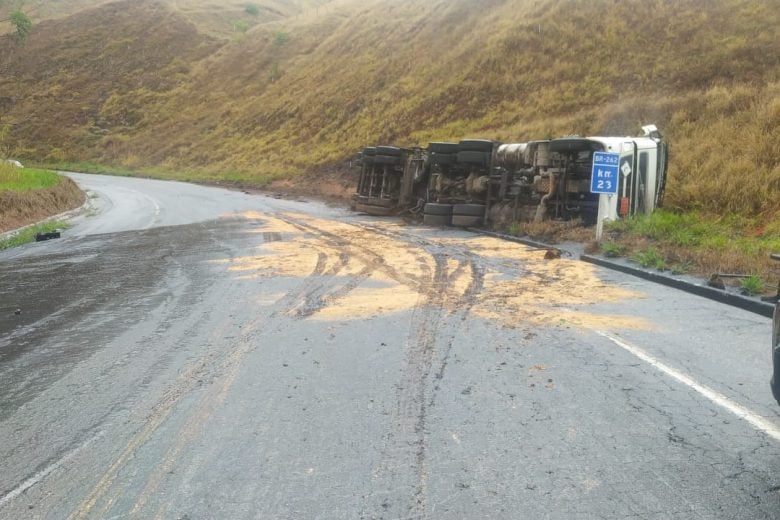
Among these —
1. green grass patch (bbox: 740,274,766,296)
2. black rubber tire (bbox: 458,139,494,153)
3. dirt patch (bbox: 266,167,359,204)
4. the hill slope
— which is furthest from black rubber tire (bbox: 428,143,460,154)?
green grass patch (bbox: 740,274,766,296)

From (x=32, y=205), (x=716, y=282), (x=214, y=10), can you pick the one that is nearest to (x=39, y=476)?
(x=716, y=282)

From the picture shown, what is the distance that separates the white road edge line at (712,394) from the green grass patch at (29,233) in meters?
12.7

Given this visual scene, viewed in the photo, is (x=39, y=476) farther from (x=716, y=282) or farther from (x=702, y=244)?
(x=702, y=244)

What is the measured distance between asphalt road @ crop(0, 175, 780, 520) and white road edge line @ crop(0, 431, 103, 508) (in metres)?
0.01

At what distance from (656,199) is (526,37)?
74.2 ft

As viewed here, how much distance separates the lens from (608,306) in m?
7.23

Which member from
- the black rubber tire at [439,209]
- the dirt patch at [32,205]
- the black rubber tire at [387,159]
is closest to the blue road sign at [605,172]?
the black rubber tire at [439,209]

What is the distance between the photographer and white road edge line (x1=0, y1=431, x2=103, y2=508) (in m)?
3.15

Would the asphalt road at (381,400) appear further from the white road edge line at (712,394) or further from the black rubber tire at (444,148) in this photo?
the black rubber tire at (444,148)

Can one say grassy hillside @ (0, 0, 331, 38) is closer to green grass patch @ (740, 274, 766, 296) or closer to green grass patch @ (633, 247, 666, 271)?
green grass patch @ (633, 247, 666, 271)

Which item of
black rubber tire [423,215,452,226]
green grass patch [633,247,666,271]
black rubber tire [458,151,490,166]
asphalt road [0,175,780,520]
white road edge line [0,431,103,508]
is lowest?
white road edge line [0,431,103,508]

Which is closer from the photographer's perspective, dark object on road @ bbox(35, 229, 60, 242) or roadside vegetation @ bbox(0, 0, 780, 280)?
dark object on road @ bbox(35, 229, 60, 242)

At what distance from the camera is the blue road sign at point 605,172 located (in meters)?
11.3

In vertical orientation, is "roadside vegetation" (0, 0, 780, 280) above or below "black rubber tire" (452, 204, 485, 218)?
above
